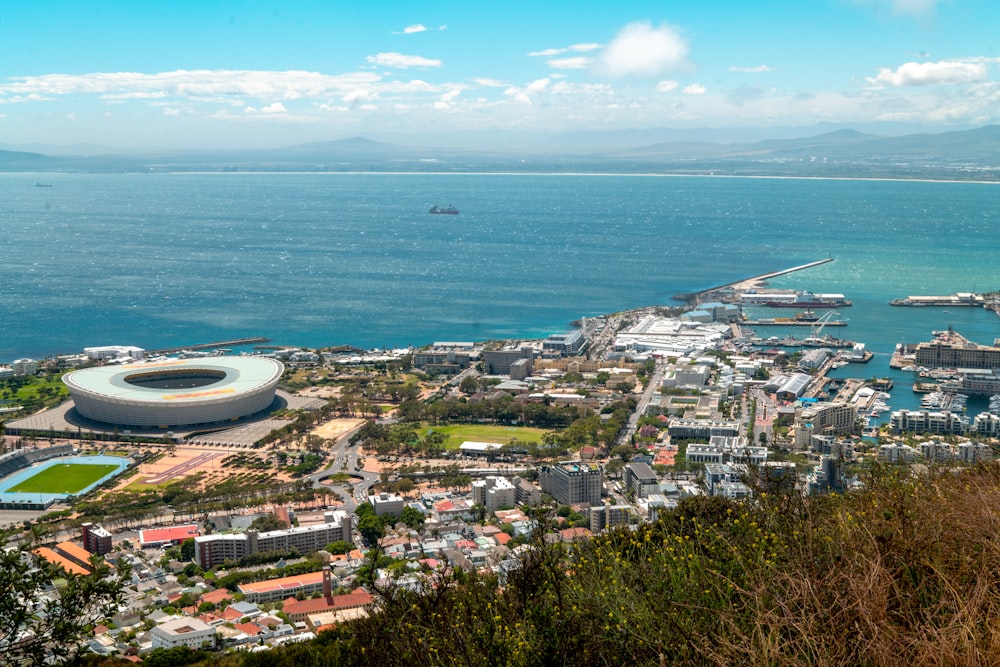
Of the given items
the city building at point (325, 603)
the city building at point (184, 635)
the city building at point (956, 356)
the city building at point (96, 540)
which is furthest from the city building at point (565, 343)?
the city building at point (184, 635)

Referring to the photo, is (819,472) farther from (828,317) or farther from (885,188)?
(885,188)

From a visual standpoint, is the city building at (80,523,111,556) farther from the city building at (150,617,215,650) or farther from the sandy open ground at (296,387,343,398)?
the sandy open ground at (296,387,343,398)

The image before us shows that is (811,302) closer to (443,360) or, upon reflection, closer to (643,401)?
(643,401)

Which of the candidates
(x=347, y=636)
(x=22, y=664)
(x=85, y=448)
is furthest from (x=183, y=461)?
(x=22, y=664)

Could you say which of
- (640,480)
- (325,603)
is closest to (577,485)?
(640,480)

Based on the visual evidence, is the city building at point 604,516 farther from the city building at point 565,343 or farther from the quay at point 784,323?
the quay at point 784,323
